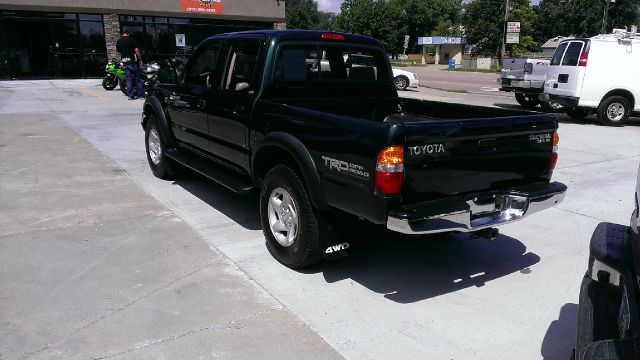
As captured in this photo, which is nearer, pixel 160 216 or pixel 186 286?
pixel 186 286

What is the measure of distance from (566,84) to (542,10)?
3483 inches

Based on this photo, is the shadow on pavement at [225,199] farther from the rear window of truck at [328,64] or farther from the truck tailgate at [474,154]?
the truck tailgate at [474,154]

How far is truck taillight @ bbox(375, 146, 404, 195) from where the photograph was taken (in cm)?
319

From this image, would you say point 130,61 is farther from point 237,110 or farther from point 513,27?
point 513,27

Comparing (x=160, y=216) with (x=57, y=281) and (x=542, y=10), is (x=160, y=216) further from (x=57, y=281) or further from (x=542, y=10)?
(x=542, y=10)

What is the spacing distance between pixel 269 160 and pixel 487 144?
5.84ft

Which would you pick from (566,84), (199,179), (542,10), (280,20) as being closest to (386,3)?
(542,10)

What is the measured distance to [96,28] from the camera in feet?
75.2

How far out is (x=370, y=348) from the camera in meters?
3.12

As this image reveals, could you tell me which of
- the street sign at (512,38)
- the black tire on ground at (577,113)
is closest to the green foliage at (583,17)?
the street sign at (512,38)

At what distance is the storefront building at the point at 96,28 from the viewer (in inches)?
856

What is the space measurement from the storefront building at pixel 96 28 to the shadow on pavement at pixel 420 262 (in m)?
21.6

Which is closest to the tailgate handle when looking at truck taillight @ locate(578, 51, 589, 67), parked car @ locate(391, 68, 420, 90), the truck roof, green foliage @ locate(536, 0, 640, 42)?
the truck roof

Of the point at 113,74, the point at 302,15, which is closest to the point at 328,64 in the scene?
the point at 113,74
